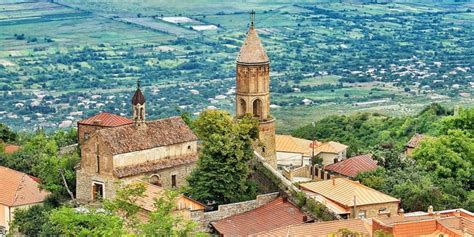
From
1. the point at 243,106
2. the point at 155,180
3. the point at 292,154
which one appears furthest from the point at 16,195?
the point at 292,154

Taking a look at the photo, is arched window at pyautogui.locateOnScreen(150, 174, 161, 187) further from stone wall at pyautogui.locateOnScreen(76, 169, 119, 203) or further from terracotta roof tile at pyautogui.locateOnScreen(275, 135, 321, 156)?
terracotta roof tile at pyautogui.locateOnScreen(275, 135, 321, 156)

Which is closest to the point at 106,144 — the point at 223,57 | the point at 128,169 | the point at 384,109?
the point at 128,169

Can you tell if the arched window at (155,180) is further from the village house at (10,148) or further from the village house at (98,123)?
the village house at (10,148)

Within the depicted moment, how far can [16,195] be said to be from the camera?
49188mm

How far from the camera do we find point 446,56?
189 m

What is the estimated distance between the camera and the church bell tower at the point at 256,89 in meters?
51.9

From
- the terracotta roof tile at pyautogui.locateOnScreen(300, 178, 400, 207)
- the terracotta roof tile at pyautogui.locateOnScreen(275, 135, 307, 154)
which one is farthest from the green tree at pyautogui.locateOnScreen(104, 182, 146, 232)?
the terracotta roof tile at pyautogui.locateOnScreen(275, 135, 307, 154)

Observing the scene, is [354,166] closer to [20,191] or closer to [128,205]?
[20,191]

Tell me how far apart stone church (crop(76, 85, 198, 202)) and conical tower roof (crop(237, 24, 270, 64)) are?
5131mm

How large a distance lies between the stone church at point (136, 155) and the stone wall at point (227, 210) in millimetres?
4282

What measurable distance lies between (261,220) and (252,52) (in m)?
11.9

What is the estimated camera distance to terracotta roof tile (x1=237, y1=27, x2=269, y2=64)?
52.0m

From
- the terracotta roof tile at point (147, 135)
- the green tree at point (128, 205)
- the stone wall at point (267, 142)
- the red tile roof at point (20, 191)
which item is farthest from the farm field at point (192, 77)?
the green tree at point (128, 205)

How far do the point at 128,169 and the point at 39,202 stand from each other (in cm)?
612
